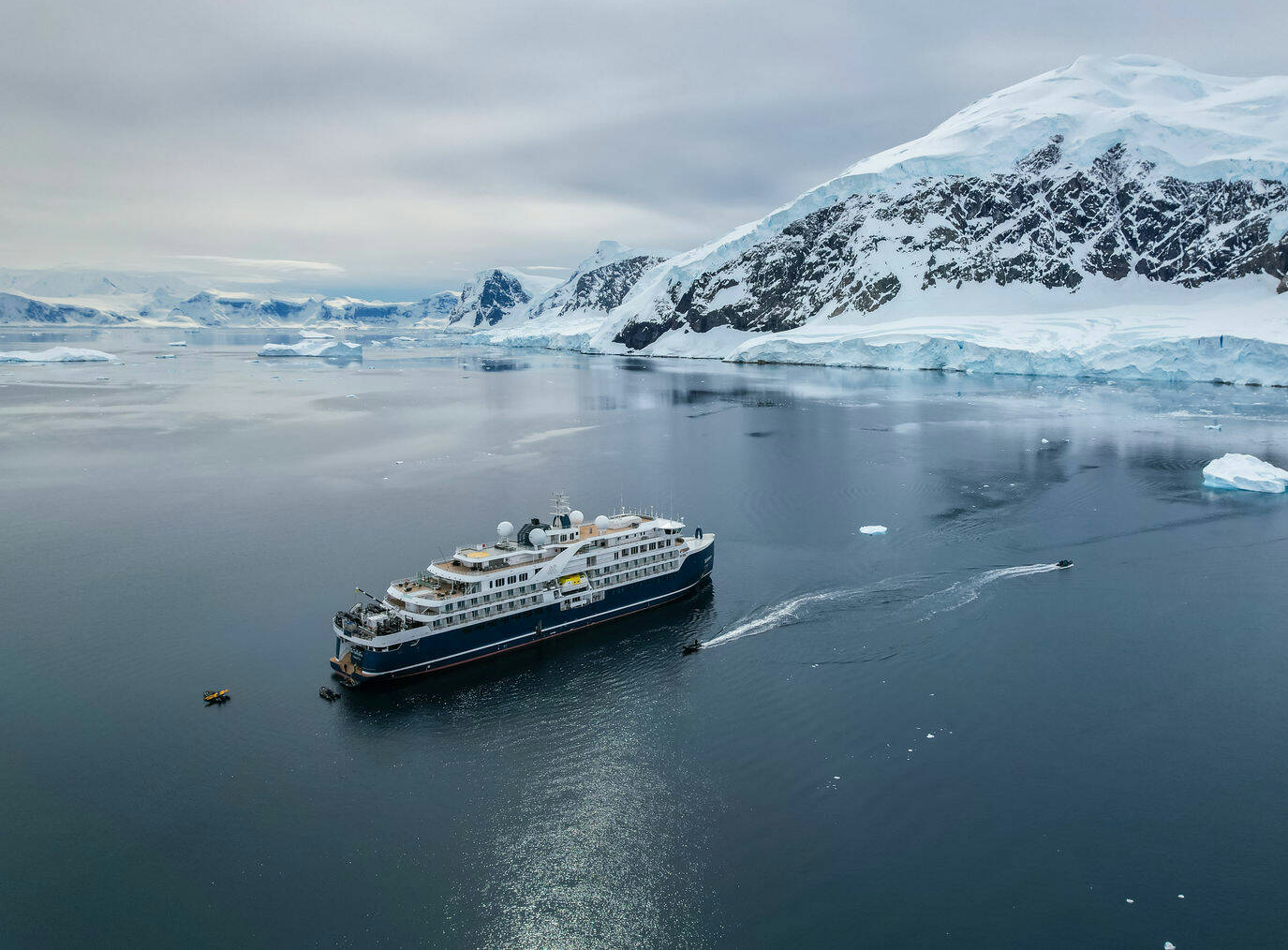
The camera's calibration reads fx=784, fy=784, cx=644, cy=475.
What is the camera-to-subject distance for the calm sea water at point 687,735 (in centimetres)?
2595

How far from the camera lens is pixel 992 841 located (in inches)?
1118

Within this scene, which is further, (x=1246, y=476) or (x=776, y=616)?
(x=1246, y=476)

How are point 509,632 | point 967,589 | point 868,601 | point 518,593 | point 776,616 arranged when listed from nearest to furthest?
1. point 509,632
2. point 518,593
3. point 776,616
4. point 868,601
5. point 967,589

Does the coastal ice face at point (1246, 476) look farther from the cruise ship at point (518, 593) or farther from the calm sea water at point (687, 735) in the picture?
the cruise ship at point (518, 593)

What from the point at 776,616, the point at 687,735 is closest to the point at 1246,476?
the point at 776,616

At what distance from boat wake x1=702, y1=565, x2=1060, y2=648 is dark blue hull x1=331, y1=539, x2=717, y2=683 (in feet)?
19.4

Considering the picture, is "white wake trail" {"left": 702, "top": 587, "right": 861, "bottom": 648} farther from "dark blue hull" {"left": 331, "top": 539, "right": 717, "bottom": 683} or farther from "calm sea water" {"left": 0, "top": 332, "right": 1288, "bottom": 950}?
"dark blue hull" {"left": 331, "top": 539, "right": 717, "bottom": 683}

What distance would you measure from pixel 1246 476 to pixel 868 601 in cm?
5121

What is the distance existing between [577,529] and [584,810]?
22.2 metres

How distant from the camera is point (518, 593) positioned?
45.0m

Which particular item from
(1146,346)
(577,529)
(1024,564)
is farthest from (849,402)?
(577,529)

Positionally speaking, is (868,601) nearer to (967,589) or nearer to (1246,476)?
(967,589)

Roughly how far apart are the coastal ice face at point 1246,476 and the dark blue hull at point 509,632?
57.5 metres

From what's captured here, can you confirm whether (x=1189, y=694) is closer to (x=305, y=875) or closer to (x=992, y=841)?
(x=992, y=841)
